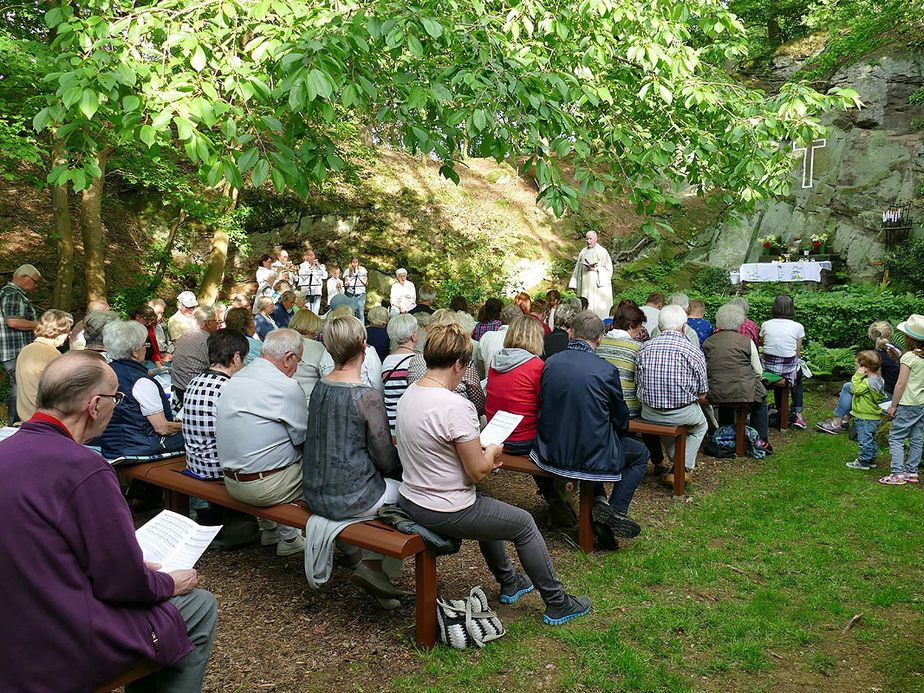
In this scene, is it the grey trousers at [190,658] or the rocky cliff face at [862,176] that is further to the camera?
the rocky cliff face at [862,176]

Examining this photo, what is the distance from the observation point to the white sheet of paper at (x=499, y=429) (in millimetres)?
3613

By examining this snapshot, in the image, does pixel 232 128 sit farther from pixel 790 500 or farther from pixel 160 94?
pixel 790 500

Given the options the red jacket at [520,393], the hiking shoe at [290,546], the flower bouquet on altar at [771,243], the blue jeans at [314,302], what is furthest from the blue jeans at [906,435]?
the flower bouquet on altar at [771,243]

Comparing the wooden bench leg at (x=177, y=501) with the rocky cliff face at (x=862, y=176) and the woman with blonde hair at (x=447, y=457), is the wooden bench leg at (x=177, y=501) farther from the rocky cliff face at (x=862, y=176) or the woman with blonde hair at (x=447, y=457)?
the rocky cliff face at (x=862, y=176)

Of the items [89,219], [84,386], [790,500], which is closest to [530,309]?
[790,500]

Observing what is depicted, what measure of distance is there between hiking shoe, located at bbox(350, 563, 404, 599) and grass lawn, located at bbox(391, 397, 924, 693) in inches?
21.2

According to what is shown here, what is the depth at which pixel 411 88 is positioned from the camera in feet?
14.3

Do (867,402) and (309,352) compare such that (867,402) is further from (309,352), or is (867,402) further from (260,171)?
(260,171)

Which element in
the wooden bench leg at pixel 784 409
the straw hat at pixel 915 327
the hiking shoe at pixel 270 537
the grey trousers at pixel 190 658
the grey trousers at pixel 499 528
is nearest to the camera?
the grey trousers at pixel 190 658

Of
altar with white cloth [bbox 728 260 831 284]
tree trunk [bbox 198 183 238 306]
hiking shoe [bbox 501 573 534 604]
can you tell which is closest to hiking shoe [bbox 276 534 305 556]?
hiking shoe [bbox 501 573 534 604]

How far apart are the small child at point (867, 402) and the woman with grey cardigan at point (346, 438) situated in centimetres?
542

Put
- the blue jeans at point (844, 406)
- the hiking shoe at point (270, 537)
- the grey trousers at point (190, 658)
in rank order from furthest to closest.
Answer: the blue jeans at point (844, 406) < the hiking shoe at point (270, 537) < the grey trousers at point (190, 658)

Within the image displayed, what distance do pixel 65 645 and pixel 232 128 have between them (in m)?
2.98

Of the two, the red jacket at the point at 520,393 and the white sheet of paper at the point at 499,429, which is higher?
the white sheet of paper at the point at 499,429
